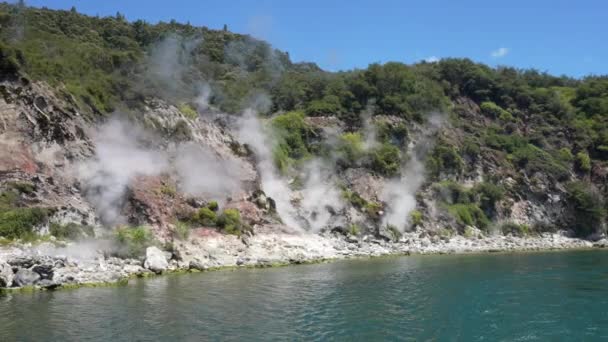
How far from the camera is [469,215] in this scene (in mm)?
82750

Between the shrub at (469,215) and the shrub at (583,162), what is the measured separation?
2768cm

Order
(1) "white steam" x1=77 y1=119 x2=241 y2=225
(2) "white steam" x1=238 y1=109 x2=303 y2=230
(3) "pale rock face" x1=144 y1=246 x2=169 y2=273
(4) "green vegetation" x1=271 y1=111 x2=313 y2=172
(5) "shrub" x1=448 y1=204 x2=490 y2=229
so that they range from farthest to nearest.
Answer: (5) "shrub" x1=448 y1=204 x2=490 y2=229 < (4) "green vegetation" x1=271 y1=111 x2=313 y2=172 < (2) "white steam" x1=238 y1=109 x2=303 y2=230 < (1) "white steam" x1=77 y1=119 x2=241 y2=225 < (3) "pale rock face" x1=144 y1=246 x2=169 y2=273

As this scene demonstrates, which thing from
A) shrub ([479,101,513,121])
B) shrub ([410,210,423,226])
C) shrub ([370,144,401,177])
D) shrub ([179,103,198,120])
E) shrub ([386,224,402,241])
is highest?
shrub ([479,101,513,121])

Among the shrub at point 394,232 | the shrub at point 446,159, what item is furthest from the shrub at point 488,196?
the shrub at point 394,232

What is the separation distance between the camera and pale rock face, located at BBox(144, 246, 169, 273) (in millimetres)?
42250

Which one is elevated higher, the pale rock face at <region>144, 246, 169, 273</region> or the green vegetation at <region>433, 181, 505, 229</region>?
the green vegetation at <region>433, 181, 505, 229</region>

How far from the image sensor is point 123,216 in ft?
162

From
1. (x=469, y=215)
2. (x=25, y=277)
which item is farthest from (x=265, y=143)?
(x=25, y=277)

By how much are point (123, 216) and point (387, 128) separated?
51.2 meters

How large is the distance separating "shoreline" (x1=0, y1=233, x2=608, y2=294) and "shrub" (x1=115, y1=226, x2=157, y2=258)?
1108 millimetres

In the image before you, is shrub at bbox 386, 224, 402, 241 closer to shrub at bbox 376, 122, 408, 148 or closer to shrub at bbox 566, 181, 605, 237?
shrub at bbox 376, 122, 408, 148

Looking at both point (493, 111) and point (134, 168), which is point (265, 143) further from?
point (493, 111)

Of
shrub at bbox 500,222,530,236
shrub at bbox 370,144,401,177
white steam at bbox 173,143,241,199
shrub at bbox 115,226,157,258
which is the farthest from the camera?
shrub at bbox 500,222,530,236

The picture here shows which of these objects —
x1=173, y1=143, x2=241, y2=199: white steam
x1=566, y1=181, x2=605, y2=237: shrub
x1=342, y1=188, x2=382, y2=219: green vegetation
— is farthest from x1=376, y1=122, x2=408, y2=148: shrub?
x1=173, y1=143, x2=241, y2=199: white steam
